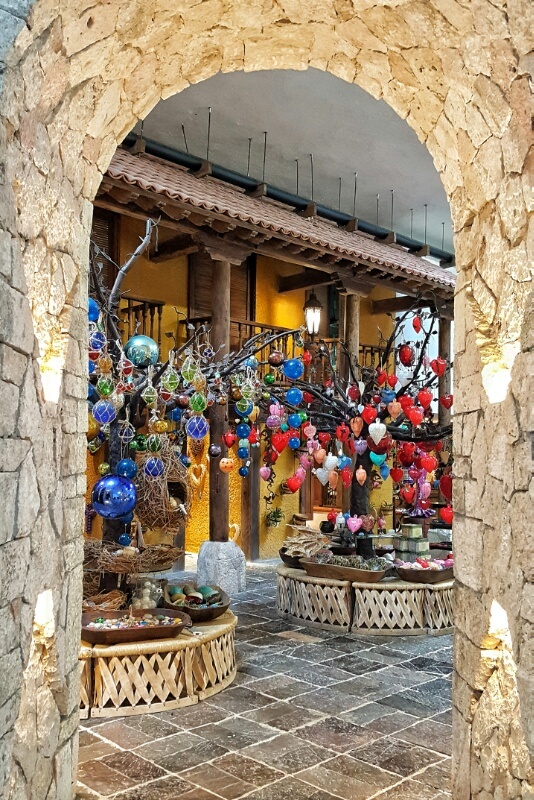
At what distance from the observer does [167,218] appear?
1013cm

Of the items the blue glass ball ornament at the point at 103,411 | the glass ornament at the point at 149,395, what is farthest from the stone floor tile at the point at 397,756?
the glass ornament at the point at 149,395

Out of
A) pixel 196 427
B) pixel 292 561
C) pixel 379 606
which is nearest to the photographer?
pixel 196 427

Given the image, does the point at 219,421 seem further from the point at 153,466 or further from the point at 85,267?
the point at 85,267

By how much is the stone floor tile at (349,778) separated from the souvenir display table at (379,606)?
354cm

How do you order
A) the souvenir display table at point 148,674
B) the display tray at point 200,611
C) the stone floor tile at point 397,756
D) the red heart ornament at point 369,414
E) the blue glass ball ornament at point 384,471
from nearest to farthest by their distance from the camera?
the stone floor tile at point 397,756
the souvenir display table at point 148,674
the display tray at point 200,611
the red heart ornament at point 369,414
the blue glass ball ornament at point 384,471

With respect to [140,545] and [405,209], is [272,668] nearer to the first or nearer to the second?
[140,545]

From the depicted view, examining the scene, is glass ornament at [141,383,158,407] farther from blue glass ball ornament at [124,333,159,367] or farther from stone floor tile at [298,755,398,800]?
stone floor tile at [298,755,398,800]

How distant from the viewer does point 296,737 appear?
200 inches

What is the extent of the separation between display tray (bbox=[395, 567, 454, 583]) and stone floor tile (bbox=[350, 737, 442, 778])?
10.8ft

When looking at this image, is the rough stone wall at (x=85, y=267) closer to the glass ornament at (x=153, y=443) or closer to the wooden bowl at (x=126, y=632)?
the wooden bowl at (x=126, y=632)

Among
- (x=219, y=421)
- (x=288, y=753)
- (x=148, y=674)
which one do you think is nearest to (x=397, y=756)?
(x=288, y=753)

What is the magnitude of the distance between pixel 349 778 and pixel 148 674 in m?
1.85

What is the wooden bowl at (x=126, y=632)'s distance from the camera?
5426mm

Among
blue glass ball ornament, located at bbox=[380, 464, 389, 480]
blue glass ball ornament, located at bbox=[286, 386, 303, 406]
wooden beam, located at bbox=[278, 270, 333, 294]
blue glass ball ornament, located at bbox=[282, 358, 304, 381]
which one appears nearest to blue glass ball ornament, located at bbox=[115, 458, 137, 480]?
blue glass ball ornament, located at bbox=[282, 358, 304, 381]
